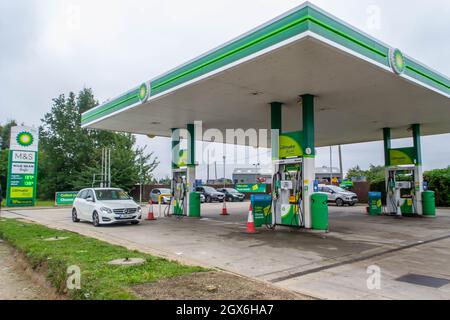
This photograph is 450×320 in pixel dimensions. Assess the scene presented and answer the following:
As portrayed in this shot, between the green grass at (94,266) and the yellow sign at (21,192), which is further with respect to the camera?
the yellow sign at (21,192)

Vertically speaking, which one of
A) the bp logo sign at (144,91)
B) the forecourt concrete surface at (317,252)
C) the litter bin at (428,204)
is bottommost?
the forecourt concrete surface at (317,252)

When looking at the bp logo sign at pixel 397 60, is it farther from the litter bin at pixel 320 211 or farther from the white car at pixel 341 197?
the white car at pixel 341 197

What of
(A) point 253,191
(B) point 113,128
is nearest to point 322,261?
(B) point 113,128

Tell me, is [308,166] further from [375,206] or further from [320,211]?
[375,206]

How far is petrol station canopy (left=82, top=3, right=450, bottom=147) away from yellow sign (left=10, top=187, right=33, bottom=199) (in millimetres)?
11708

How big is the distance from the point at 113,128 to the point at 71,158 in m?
29.3

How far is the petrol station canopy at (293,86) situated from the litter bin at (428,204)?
3.53 m

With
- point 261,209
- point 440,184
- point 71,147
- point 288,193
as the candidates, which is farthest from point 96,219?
point 71,147

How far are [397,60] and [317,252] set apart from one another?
5.64 metres

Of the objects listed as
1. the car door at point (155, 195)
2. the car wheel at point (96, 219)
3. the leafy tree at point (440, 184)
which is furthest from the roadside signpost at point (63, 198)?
the leafy tree at point (440, 184)

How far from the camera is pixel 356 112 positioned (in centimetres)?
1505

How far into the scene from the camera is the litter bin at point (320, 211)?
11195mm

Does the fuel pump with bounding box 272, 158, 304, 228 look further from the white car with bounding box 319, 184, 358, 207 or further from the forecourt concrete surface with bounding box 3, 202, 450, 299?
the white car with bounding box 319, 184, 358, 207

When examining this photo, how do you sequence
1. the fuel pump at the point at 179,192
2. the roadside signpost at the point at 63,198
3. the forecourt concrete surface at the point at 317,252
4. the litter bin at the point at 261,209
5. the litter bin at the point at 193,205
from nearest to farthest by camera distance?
the forecourt concrete surface at the point at 317,252 < the litter bin at the point at 261,209 < the litter bin at the point at 193,205 < the fuel pump at the point at 179,192 < the roadside signpost at the point at 63,198
